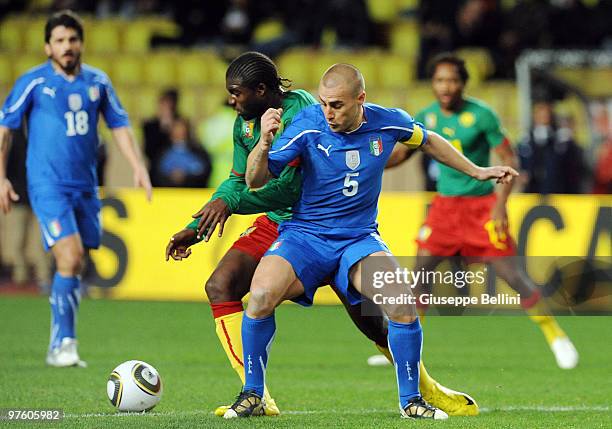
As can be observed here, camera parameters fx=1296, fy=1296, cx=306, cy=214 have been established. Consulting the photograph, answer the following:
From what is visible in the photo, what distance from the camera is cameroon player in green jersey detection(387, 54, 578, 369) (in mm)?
9360

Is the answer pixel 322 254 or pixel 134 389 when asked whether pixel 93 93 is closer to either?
pixel 134 389

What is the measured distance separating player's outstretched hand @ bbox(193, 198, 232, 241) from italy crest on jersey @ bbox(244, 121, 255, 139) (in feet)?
1.62

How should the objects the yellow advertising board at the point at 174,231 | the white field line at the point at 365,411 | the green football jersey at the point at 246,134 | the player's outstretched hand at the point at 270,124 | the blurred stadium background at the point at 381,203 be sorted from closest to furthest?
the player's outstretched hand at the point at 270,124, the white field line at the point at 365,411, the green football jersey at the point at 246,134, the blurred stadium background at the point at 381,203, the yellow advertising board at the point at 174,231

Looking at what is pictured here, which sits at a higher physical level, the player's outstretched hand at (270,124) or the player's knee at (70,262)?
the player's outstretched hand at (270,124)

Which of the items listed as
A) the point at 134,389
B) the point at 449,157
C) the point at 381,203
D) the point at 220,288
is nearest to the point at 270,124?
the point at 220,288

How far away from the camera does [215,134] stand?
52.5ft

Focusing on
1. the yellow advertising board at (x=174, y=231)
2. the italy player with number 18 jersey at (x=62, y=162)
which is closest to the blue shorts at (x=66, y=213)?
the italy player with number 18 jersey at (x=62, y=162)

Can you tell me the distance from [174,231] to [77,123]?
474 centimetres

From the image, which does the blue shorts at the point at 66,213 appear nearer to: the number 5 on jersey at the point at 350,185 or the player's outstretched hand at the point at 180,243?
the player's outstretched hand at the point at 180,243

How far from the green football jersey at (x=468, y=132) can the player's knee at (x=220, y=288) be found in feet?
10.0

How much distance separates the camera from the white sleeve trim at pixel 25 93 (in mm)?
8930

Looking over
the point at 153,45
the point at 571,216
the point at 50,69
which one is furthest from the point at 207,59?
the point at 50,69

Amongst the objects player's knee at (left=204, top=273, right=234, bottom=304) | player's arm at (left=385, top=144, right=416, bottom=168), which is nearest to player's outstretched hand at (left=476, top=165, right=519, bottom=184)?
player's knee at (left=204, top=273, right=234, bottom=304)

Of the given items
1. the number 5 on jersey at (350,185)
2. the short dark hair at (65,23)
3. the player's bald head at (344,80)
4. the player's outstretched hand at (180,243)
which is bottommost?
the player's outstretched hand at (180,243)
